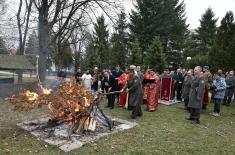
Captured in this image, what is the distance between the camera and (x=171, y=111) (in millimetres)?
14422

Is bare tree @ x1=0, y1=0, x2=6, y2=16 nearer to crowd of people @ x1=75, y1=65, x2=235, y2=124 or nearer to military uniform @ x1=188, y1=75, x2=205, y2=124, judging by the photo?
crowd of people @ x1=75, y1=65, x2=235, y2=124

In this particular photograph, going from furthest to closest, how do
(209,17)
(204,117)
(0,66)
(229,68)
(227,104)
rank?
(209,17), (0,66), (229,68), (227,104), (204,117)

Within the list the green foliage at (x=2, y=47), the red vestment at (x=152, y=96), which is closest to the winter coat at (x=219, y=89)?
the red vestment at (x=152, y=96)

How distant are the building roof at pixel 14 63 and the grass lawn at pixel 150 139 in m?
11.2

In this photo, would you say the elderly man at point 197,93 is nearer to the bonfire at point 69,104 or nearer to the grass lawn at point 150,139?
the grass lawn at point 150,139

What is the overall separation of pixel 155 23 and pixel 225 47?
18.9m

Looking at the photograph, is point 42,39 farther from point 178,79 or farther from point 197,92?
point 197,92

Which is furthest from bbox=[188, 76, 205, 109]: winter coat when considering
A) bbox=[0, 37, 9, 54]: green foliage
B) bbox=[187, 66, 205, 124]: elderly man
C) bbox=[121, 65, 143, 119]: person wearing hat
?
bbox=[0, 37, 9, 54]: green foliage

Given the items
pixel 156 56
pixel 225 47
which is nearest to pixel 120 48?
pixel 156 56

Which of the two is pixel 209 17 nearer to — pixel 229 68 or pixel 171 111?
pixel 229 68

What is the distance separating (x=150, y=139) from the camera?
915 cm

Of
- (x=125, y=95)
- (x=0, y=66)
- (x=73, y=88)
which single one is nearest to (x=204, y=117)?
(x=125, y=95)

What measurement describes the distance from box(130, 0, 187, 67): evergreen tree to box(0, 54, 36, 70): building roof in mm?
18172

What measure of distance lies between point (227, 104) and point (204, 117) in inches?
189
